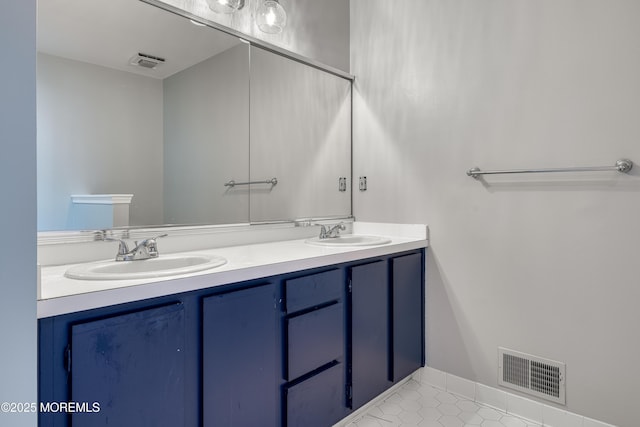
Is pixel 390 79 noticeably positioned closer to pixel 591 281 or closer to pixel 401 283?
pixel 401 283

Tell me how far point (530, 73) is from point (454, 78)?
369mm

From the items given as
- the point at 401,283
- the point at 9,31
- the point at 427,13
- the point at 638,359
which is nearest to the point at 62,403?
the point at 9,31

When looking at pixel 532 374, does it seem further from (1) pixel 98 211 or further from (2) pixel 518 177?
(1) pixel 98 211

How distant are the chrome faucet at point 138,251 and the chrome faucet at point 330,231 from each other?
37.3 inches

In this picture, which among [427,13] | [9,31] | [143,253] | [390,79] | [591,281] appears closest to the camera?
[9,31]

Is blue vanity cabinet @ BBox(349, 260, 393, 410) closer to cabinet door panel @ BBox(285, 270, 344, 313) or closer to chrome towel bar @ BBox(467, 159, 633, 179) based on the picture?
cabinet door panel @ BBox(285, 270, 344, 313)

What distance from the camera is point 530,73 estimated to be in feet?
5.67

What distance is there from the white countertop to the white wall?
0.34 meters

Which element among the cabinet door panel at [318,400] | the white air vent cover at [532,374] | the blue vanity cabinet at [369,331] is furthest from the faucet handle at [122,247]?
the white air vent cover at [532,374]

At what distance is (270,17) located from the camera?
6.39 ft

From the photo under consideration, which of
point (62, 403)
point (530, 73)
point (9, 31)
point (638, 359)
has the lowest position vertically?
Result: point (638, 359)

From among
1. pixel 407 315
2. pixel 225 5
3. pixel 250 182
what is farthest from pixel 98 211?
pixel 407 315

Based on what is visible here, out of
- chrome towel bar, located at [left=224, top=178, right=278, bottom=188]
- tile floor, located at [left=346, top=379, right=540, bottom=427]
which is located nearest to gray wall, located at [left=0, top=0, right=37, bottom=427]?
chrome towel bar, located at [left=224, top=178, right=278, bottom=188]

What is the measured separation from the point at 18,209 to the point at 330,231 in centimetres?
163
